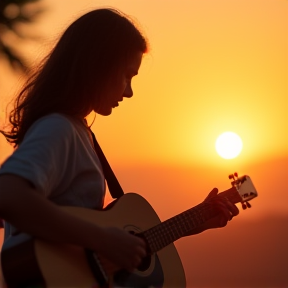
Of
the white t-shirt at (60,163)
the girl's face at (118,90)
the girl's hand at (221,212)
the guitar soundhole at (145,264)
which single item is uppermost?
the girl's face at (118,90)

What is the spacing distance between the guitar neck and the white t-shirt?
0.22 m

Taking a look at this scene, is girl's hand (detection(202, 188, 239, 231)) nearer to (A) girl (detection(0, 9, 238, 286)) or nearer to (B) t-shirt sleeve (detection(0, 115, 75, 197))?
(A) girl (detection(0, 9, 238, 286))

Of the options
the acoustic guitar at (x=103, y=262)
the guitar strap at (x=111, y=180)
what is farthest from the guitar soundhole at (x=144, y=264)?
the guitar strap at (x=111, y=180)

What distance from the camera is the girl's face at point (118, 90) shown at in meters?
1.82

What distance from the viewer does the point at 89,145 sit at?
178 centimetres

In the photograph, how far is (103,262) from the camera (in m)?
1.68

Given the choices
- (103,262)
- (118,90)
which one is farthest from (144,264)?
(118,90)

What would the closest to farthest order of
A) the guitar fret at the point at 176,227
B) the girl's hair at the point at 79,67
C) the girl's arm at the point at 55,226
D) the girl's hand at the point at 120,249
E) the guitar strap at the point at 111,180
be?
the girl's arm at the point at 55,226 → the girl's hand at the point at 120,249 → the girl's hair at the point at 79,67 → the guitar fret at the point at 176,227 → the guitar strap at the point at 111,180

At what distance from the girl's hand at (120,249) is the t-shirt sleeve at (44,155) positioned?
19cm

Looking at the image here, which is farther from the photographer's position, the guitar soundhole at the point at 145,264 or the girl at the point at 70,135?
the guitar soundhole at the point at 145,264

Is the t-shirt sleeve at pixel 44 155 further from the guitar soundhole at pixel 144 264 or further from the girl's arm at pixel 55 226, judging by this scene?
the guitar soundhole at pixel 144 264

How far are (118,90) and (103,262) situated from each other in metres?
0.50

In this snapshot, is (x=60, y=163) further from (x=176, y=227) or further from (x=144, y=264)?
(x=176, y=227)

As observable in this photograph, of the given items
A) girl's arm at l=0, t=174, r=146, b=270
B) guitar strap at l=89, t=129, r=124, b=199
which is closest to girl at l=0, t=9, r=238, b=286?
girl's arm at l=0, t=174, r=146, b=270
